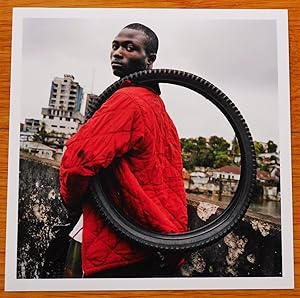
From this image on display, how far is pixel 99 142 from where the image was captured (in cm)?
79

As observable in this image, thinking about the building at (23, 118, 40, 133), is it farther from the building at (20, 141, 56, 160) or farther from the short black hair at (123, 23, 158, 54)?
the short black hair at (123, 23, 158, 54)

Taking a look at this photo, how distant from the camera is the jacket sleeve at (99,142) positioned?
2.57ft

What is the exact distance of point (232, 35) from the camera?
33.0 inches

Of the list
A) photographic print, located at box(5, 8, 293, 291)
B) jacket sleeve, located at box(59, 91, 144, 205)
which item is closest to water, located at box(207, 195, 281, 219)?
photographic print, located at box(5, 8, 293, 291)

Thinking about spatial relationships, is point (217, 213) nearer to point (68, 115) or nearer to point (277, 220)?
point (277, 220)

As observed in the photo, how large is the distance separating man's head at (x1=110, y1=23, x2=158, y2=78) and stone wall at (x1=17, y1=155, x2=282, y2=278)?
0.19m

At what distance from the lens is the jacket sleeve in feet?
2.57

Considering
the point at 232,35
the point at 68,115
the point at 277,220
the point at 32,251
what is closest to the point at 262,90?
the point at 232,35

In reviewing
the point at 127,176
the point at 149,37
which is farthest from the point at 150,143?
the point at 149,37

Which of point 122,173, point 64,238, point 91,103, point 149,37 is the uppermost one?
point 149,37

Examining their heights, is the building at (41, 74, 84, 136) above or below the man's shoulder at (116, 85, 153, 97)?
below

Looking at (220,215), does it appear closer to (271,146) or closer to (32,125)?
(271,146)

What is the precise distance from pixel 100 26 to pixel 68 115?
0.16 meters

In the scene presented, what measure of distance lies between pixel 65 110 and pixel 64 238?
0.20m
